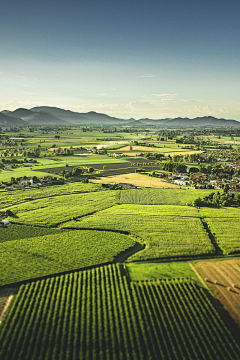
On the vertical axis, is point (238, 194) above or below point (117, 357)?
above

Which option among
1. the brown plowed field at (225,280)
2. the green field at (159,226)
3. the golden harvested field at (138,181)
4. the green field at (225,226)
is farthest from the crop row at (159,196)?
the brown plowed field at (225,280)

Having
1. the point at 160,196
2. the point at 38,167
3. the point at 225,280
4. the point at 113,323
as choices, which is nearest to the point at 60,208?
the point at 160,196

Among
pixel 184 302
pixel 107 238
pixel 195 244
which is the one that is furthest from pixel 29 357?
pixel 195 244

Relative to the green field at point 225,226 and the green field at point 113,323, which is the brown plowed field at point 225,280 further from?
the green field at point 225,226

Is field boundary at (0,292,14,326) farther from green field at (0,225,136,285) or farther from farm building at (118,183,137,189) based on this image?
farm building at (118,183,137,189)

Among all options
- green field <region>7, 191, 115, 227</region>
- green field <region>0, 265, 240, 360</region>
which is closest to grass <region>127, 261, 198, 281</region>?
green field <region>0, 265, 240, 360</region>

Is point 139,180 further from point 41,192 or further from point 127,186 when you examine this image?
point 41,192

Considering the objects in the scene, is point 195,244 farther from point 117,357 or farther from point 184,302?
point 117,357
